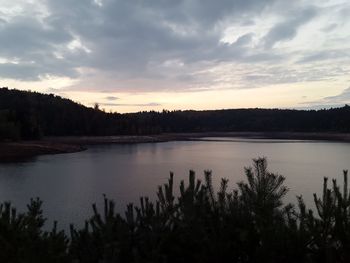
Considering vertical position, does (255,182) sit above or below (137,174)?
above

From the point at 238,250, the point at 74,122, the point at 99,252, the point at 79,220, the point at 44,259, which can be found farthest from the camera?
the point at 74,122

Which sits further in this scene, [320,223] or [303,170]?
[303,170]

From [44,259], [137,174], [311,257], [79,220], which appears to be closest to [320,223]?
[311,257]

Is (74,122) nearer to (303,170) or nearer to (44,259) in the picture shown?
(303,170)

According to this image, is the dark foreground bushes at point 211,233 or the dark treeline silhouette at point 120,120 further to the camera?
the dark treeline silhouette at point 120,120

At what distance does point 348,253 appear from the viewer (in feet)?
17.4

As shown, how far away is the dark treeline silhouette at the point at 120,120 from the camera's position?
86.5 meters

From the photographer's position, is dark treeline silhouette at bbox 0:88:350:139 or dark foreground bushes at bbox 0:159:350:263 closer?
dark foreground bushes at bbox 0:159:350:263

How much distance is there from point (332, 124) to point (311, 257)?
476ft

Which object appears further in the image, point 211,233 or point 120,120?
point 120,120

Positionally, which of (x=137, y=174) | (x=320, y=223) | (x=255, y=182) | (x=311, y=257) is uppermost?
(x=255, y=182)

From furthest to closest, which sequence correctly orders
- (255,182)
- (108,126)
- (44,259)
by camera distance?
(108,126), (255,182), (44,259)

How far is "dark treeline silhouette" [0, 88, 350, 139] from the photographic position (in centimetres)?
8650

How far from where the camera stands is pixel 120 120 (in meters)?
144
